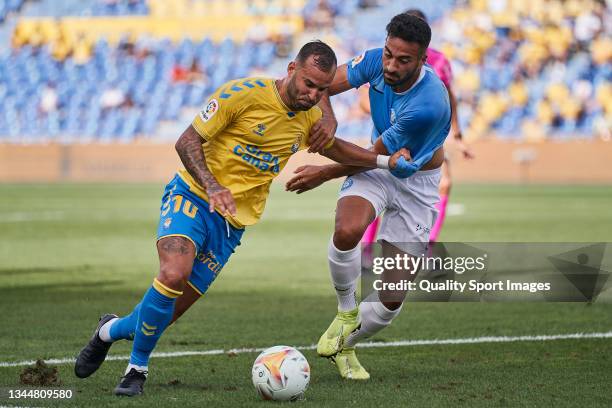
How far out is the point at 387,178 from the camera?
617 centimetres

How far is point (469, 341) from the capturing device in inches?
267

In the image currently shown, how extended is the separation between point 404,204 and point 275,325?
166 cm

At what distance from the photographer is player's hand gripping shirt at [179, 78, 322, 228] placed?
5.24 meters

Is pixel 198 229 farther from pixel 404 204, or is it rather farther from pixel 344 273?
A: pixel 404 204

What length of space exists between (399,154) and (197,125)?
3.95ft

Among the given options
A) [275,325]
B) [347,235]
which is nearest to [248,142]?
[347,235]

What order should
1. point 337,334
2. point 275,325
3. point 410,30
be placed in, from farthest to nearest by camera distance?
1. point 275,325
2. point 337,334
3. point 410,30

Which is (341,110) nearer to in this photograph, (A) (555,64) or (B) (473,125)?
(B) (473,125)

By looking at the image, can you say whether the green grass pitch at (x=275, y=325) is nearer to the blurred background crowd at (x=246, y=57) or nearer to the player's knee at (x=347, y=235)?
the player's knee at (x=347, y=235)

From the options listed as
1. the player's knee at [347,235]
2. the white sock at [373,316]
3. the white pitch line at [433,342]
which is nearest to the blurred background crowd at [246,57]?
the white pitch line at [433,342]

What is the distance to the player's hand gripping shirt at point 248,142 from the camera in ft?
17.2

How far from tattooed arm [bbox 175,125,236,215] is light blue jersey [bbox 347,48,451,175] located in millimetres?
1274

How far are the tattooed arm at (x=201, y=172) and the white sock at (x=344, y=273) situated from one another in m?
1.11

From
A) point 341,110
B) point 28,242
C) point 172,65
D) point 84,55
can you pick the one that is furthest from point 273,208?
point 84,55
